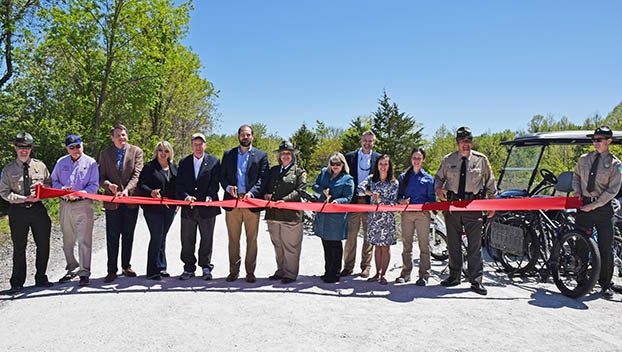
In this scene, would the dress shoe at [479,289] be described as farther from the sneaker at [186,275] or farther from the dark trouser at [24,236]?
the dark trouser at [24,236]

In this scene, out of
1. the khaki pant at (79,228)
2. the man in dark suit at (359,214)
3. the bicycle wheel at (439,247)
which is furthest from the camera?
the bicycle wheel at (439,247)

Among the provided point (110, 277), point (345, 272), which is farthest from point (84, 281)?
point (345, 272)

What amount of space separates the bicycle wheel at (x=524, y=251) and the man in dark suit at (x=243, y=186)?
402 cm

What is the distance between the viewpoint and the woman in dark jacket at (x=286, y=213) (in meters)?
5.86

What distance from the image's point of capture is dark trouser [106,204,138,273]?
19.0ft

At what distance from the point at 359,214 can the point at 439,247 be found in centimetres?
222

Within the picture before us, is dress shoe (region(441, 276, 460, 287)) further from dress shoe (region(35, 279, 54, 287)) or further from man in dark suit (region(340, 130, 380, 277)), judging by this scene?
→ dress shoe (region(35, 279, 54, 287))

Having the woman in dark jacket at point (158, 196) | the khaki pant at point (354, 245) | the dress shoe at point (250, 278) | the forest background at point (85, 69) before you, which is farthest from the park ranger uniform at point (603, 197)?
the forest background at point (85, 69)

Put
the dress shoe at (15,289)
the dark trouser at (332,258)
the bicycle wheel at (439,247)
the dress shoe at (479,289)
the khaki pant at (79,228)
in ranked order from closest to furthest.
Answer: the dress shoe at (15,289) → the dress shoe at (479,289) → the khaki pant at (79,228) → the dark trouser at (332,258) → the bicycle wheel at (439,247)

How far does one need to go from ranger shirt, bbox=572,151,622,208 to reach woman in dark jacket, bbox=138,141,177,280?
583cm

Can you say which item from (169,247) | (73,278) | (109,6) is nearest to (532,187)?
(169,247)

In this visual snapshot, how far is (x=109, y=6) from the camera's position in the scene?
1983cm

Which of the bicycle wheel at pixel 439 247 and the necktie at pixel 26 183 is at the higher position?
the necktie at pixel 26 183

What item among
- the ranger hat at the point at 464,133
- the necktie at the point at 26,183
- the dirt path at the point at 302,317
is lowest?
the dirt path at the point at 302,317
